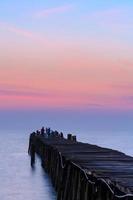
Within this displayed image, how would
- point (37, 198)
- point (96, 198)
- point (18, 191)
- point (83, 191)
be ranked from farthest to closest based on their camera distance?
point (18, 191), point (37, 198), point (83, 191), point (96, 198)

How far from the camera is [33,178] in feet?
119

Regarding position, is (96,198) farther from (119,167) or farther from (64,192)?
(64,192)

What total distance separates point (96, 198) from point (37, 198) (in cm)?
1484

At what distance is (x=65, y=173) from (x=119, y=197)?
7.95 m

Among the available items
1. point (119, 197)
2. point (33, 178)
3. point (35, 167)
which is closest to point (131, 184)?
point (119, 197)

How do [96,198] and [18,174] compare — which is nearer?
[96,198]

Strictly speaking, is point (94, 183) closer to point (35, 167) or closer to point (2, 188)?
point (2, 188)

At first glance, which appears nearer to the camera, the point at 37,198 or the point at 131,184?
the point at 131,184

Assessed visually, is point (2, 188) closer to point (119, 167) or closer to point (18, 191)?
point (18, 191)

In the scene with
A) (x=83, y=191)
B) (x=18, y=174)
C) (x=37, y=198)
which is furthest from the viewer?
(x=18, y=174)

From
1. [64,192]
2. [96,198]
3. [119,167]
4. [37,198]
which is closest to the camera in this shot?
[96,198]

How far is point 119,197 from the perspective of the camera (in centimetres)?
1071

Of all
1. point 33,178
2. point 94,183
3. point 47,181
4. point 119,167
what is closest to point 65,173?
point 119,167

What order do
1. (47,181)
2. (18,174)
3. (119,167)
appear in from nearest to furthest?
(119,167) → (47,181) → (18,174)
